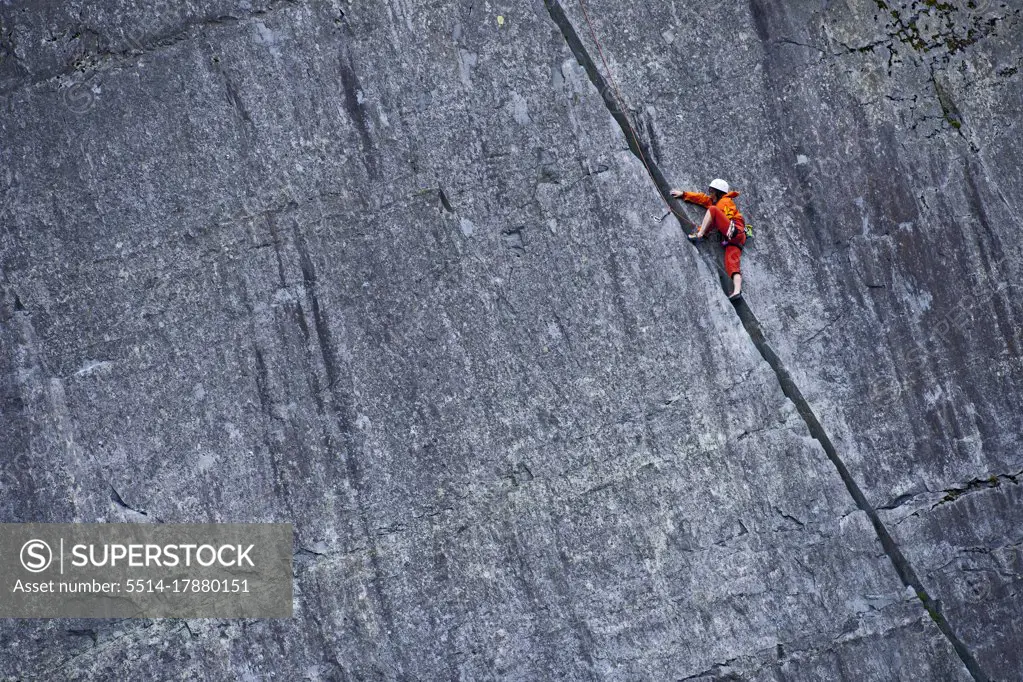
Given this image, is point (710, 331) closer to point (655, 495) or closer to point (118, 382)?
point (655, 495)

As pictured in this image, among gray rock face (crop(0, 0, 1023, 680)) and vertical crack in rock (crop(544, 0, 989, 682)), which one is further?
vertical crack in rock (crop(544, 0, 989, 682))

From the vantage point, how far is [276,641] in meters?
3.81

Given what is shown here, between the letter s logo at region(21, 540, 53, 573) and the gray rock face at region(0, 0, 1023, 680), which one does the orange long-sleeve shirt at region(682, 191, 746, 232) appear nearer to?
the gray rock face at region(0, 0, 1023, 680)

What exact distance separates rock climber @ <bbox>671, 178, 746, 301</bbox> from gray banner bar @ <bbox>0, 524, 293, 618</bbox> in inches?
96.3

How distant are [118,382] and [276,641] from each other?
144cm

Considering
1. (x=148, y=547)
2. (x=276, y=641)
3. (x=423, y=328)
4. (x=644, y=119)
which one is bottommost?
(x=276, y=641)

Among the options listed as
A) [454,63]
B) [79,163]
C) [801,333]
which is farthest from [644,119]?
[79,163]

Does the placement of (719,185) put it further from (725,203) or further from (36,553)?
(36,553)

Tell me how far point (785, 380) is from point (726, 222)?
832 millimetres

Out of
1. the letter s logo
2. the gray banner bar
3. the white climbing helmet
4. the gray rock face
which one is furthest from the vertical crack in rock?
the letter s logo

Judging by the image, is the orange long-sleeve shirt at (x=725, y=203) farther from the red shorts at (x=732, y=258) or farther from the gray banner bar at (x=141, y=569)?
the gray banner bar at (x=141, y=569)

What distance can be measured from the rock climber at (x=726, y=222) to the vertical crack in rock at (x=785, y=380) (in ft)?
0.20

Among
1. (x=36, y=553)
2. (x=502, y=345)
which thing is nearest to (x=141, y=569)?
(x=36, y=553)

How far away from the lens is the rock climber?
153 inches
